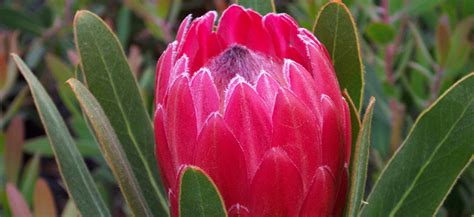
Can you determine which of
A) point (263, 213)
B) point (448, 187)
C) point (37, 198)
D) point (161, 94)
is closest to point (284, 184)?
point (263, 213)

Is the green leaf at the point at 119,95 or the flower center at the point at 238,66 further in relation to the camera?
the green leaf at the point at 119,95

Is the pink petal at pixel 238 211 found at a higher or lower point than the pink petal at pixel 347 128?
lower

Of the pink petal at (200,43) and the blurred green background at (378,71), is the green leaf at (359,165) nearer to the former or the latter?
the pink petal at (200,43)

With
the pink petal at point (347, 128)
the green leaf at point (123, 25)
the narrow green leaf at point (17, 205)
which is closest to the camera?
the pink petal at point (347, 128)

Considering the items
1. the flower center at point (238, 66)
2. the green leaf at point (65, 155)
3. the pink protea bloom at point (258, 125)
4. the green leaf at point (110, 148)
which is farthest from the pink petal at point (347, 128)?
the green leaf at point (65, 155)

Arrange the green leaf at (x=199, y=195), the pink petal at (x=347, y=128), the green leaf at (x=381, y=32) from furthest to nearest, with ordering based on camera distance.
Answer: the green leaf at (x=381, y=32)
the pink petal at (x=347, y=128)
the green leaf at (x=199, y=195)

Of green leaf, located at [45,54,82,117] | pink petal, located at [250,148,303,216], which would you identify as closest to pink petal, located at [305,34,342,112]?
pink petal, located at [250,148,303,216]

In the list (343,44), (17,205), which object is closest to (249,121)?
(343,44)
